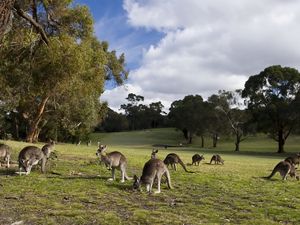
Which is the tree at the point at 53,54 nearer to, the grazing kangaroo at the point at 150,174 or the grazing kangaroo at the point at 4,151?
the grazing kangaroo at the point at 4,151

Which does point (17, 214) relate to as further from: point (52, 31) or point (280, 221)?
point (52, 31)

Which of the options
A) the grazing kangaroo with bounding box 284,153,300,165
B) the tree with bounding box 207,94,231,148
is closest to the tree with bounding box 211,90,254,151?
the tree with bounding box 207,94,231,148

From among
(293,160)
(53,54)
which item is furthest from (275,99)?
(53,54)

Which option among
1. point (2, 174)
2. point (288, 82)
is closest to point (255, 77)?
point (288, 82)

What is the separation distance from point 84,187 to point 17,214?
3894mm

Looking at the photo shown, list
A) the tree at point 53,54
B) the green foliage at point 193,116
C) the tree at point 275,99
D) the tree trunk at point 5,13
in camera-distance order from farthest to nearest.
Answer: the green foliage at point 193,116, the tree at point 275,99, the tree at point 53,54, the tree trunk at point 5,13

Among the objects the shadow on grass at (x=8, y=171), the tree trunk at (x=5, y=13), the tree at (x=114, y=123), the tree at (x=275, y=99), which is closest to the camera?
the tree trunk at (x=5, y=13)

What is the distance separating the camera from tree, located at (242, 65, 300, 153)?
217 ft

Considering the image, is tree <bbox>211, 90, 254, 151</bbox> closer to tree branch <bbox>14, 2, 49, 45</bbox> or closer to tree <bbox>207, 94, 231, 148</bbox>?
tree <bbox>207, 94, 231, 148</bbox>

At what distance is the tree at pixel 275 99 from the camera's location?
217 ft

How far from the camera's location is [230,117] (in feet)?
263

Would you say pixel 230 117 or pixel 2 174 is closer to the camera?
pixel 2 174

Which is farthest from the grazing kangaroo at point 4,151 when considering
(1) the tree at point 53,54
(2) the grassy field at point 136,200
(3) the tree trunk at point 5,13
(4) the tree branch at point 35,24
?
(3) the tree trunk at point 5,13

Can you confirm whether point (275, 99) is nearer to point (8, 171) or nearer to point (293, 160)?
point (293, 160)
